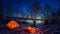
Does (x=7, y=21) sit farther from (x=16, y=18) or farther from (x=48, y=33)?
(x=48, y=33)

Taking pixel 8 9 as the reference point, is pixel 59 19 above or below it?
below

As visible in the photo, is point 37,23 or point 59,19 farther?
point 59,19

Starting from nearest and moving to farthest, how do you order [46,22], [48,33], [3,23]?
[48,33]
[3,23]
[46,22]

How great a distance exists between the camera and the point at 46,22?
8.20 m

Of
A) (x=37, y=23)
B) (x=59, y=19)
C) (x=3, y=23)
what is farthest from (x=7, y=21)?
(x=59, y=19)

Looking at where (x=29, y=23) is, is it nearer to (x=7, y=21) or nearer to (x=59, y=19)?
(x=7, y=21)

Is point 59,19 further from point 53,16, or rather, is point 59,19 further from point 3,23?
point 3,23

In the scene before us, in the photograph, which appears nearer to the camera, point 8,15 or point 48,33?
point 48,33

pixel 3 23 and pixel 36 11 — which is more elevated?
pixel 36 11

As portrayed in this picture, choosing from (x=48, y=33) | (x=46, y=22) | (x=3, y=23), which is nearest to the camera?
(x=48, y=33)

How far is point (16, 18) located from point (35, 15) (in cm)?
104

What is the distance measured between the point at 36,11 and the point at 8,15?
1470 mm

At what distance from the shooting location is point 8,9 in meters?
8.20

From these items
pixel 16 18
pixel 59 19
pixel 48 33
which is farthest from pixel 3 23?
pixel 48 33
